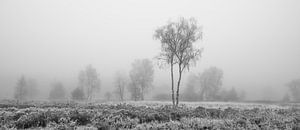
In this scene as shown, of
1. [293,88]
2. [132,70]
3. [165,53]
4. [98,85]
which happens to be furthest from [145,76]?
[293,88]

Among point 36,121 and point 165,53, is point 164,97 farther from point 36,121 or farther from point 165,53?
point 36,121

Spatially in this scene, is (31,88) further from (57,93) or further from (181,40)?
(181,40)

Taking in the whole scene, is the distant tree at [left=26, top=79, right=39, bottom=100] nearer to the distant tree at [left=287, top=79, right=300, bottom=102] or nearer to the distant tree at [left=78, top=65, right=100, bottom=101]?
the distant tree at [left=78, top=65, right=100, bottom=101]

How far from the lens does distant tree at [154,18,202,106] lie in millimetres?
29219

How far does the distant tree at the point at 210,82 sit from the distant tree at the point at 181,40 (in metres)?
46.4

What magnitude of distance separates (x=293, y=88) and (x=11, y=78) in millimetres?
176187

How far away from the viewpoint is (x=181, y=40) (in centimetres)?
2922

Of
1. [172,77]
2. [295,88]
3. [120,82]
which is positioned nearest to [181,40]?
[172,77]

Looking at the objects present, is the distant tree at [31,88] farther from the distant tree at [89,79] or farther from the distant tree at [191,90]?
the distant tree at [191,90]

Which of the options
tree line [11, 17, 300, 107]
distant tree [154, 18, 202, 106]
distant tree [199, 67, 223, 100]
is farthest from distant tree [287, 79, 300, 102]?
distant tree [154, 18, 202, 106]

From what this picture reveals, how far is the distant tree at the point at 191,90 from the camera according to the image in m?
76.0

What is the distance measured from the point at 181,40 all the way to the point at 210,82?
4876 centimetres

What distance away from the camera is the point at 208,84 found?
73.9 meters

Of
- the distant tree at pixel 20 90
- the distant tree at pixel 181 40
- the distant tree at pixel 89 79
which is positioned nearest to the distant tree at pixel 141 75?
the distant tree at pixel 89 79
